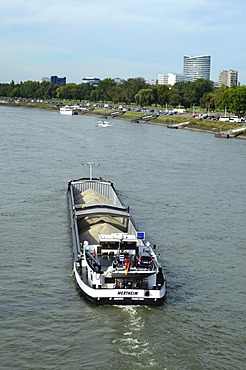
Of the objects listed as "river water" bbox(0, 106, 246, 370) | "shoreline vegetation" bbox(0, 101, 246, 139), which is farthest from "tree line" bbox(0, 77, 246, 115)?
"river water" bbox(0, 106, 246, 370)

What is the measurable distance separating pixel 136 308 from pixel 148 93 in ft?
282

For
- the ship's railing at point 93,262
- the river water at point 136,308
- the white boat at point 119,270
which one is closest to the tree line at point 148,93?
the river water at point 136,308

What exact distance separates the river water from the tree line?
40238mm

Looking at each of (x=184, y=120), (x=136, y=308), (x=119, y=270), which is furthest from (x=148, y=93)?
(x=136, y=308)

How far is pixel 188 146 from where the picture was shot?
45.0 metres

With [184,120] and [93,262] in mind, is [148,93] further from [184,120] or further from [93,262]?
[93,262]

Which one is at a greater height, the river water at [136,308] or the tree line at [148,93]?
the tree line at [148,93]

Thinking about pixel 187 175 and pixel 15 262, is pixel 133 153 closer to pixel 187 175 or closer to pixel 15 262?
pixel 187 175

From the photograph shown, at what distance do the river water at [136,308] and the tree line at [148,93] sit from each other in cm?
4024

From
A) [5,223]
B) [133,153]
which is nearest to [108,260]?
[5,223]

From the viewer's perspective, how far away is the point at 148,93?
95938mm

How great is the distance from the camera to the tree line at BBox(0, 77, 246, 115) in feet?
230

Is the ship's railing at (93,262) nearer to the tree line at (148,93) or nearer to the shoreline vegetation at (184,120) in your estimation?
the shoreline vegetation at (184,120)

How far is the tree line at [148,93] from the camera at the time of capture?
70025 millimetres
